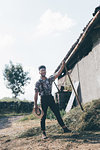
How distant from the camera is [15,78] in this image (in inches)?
1206

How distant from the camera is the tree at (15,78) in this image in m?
30.3

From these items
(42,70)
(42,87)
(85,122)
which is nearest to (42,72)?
(42,70)

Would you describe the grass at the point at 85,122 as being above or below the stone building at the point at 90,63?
below

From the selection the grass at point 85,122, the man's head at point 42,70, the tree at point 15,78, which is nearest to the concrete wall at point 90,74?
the grass at point 85,122

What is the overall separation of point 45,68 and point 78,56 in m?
3.84

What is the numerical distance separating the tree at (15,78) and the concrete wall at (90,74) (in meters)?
24.4

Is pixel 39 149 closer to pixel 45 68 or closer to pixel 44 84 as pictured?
pixel 44 84

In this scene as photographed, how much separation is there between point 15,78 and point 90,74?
86.0ft

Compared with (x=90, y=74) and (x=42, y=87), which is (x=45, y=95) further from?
(x=90, y=74)

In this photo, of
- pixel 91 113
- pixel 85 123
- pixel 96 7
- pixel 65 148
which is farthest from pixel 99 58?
pixel 65 148

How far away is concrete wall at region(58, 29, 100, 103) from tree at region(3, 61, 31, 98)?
80.1 feet

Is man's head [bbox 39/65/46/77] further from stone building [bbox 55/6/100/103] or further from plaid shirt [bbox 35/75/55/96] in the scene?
stone building [bbox 55/6/100/103]

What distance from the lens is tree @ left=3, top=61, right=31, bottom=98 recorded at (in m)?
30.3

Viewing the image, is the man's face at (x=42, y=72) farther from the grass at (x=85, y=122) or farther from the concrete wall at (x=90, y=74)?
the concrete wall at (x=90, y=74)
